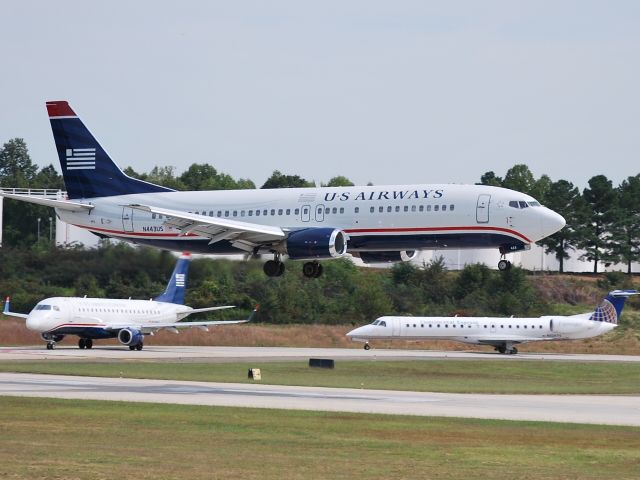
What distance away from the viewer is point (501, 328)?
11675cm

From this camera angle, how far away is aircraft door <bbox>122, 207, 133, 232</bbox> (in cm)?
6719

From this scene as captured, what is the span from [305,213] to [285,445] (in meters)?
22.0

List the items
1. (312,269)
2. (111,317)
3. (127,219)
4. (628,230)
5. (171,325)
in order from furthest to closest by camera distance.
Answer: (628,230) → (171,325) → (111,317) → (127,219) → (312,269)

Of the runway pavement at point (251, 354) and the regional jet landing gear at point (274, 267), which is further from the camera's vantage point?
the runway pavement at point (251, 354)

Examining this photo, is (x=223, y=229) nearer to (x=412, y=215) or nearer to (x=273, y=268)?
(x=273, y=268)

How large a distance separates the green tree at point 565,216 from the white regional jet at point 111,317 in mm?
58573

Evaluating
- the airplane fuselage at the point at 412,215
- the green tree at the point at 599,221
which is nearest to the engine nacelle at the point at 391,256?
the airplane fuselage at the point at 412,215

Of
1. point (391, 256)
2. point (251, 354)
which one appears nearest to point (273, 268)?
point (391, 256)

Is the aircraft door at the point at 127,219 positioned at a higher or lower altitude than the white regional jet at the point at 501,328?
higher

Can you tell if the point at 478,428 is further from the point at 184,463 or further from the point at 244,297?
the point at 244,297

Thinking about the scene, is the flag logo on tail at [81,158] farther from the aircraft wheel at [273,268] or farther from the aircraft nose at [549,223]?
the aircraft nose at [549,223]

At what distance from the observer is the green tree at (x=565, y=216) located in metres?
167

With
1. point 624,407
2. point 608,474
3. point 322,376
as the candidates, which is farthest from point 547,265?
point 608,474

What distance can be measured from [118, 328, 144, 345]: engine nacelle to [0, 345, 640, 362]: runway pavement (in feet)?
3.06
